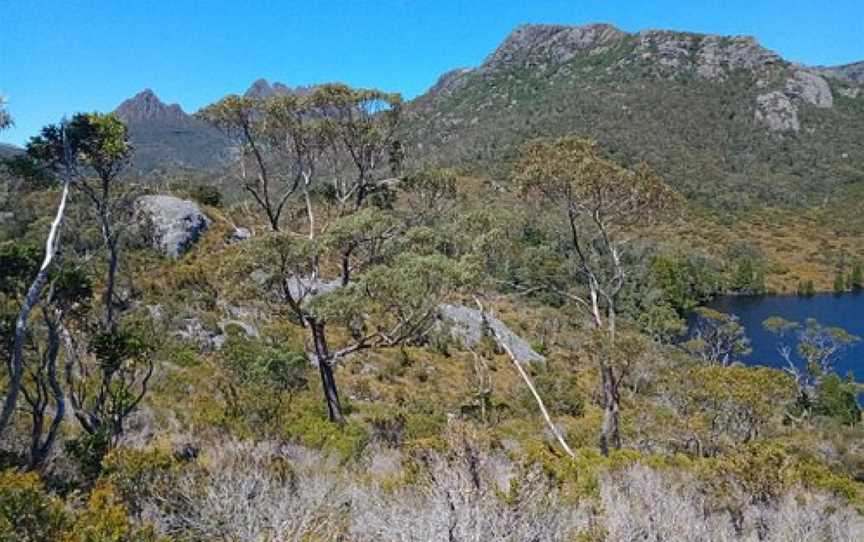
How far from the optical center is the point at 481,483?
7652 mm

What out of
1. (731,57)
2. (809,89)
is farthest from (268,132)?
(731,57)

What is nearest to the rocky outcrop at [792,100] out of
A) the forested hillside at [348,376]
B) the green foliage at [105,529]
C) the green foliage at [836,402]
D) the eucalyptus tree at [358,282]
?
the forested hillside at [348,376]

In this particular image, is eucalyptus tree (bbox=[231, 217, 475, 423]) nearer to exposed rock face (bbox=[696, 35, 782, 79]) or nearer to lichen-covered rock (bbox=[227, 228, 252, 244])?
lichen-covered rock (bbox=[227, 228, 252, 244])

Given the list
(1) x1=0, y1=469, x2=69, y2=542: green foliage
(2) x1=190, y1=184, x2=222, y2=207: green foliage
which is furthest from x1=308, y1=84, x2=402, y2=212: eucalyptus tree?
(2) x1=190, y1=184, x2=222, y2=207: green foliage

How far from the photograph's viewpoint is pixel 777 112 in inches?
5699

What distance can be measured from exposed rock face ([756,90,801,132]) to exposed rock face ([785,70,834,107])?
4.18 metres

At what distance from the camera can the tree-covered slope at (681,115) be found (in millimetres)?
120312

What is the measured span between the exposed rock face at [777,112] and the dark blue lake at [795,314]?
7723cm

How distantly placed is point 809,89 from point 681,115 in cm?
4307

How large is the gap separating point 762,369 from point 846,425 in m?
25.4

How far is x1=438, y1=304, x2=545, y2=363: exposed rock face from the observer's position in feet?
92.3

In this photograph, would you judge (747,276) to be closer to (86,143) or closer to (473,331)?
(473,331)

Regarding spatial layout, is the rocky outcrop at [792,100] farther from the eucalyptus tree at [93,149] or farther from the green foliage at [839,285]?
the eucalyptus tree at [93,149]

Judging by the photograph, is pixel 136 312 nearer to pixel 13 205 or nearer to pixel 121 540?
pixel 13 205
